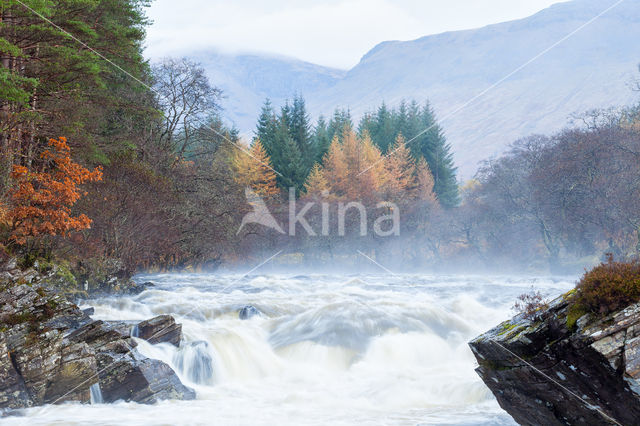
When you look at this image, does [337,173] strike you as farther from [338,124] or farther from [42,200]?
[42,200]

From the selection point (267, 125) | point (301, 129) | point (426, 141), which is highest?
point (267, 125)

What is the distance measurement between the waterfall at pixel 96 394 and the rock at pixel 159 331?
1.98 m

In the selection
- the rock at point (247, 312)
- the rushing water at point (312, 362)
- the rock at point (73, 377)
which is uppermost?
the rock at point (73, 377)

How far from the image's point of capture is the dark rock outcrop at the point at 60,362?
290 inches

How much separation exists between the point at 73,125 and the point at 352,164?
3064cm

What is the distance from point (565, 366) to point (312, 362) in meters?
6.59

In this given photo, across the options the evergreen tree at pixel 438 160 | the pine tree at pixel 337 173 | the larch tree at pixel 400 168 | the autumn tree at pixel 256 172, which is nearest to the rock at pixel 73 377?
the autumn tree at pixel 256 172

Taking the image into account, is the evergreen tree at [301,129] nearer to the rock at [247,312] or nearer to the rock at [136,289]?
the rock at [136,289]

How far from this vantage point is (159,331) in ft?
32.8

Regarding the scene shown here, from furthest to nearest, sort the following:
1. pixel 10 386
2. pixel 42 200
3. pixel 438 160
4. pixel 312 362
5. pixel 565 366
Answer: pixel 438 160
pixel 42 200
pixel 312 362
pixel 10 386
pixel 565 366

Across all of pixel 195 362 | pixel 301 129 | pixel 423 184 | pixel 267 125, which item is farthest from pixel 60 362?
pixel 267 125

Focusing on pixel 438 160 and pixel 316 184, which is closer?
pixel 316 184

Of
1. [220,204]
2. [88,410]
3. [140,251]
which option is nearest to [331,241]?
[220,204]

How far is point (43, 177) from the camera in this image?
12578 mm
